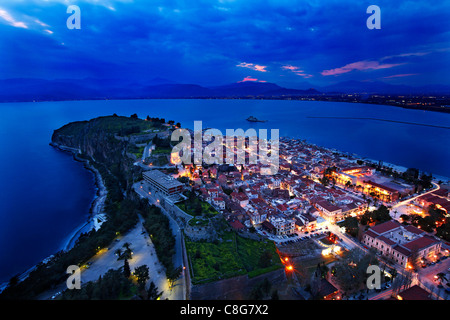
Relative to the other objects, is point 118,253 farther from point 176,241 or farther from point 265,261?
point 265,261

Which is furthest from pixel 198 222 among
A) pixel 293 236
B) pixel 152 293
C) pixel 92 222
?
pixel 92 222

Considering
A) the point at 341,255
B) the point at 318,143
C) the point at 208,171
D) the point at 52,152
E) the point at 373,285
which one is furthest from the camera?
the point at 318,143

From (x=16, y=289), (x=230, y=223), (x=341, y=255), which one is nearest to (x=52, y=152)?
(x=16, y=289)

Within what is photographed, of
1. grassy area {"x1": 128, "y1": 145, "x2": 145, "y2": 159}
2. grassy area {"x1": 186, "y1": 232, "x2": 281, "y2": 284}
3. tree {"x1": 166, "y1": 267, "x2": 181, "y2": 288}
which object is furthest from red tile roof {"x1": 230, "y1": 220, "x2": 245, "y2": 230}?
grassy area {"x1": 128, "y1": 145, "x2": 145, "y2": 159}

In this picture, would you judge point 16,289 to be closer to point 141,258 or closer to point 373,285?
point 141,258

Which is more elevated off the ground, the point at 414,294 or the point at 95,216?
the point at 414,294

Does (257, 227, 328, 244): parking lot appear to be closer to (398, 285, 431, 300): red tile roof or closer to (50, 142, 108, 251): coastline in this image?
(398, 285, 431, 300): red tile roof
